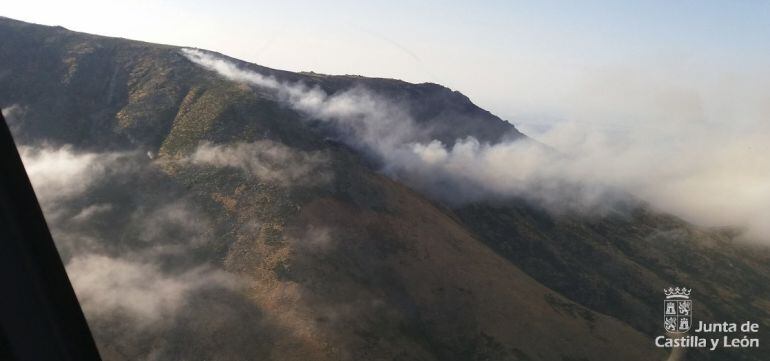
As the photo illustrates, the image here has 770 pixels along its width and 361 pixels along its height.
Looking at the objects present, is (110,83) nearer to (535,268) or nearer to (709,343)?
(535,268)

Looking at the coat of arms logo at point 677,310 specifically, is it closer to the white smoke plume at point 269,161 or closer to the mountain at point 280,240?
the mountain at point 280,240

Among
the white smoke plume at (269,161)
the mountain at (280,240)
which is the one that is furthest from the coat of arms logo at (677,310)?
the white smoke plume at (269,161)

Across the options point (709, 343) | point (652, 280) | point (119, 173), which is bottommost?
point (709, 343)

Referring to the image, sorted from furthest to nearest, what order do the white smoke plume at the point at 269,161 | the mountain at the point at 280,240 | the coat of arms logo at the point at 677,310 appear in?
the coat of arms logo at the point at 677,310
the white smoke plume at the point at 269,161
the mountain at the point at 280,240

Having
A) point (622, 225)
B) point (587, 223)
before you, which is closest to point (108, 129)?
point (587, 223)

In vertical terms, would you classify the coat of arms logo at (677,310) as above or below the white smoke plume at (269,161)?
below

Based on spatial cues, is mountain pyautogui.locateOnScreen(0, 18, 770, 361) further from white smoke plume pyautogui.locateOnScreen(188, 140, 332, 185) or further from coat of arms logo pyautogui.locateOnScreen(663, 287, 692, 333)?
coat of arms logo pyautogui.locateOnScreen(663, 287, 692, 333)

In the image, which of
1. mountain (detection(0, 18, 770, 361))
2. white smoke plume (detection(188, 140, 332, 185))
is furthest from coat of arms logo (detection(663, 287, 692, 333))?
white smoke plume (detection(188, 140, 332, 185))
